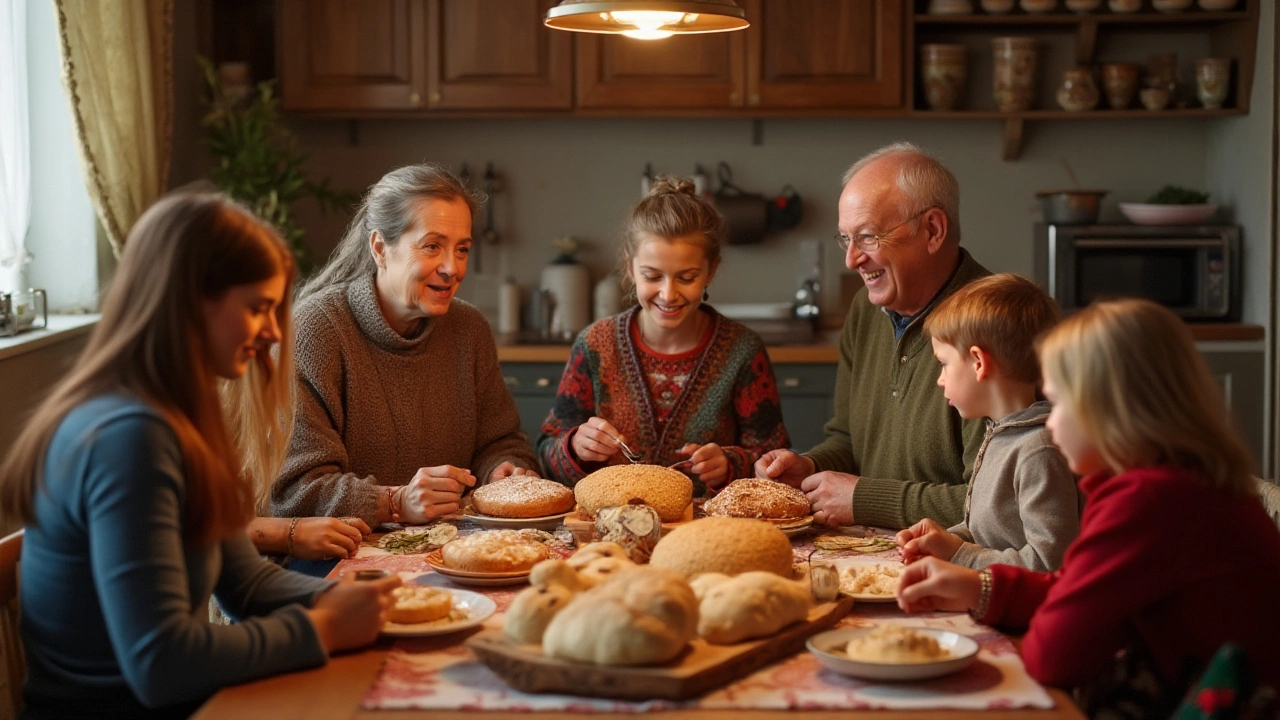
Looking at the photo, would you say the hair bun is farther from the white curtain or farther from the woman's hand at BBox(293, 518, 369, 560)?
Result: the white curtain

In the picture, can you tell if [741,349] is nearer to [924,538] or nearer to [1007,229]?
[924,538]

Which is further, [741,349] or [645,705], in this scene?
[741,349]

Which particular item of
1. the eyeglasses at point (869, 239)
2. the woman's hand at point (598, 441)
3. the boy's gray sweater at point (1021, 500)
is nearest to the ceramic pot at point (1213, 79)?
the eyeglasses at point (869, 239)

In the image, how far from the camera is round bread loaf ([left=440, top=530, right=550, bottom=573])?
5.66 feet

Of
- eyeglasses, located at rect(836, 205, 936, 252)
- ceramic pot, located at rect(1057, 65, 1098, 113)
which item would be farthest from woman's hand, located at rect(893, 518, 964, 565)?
ceramic pot, located at rect(1057, 65, 1098, 113)

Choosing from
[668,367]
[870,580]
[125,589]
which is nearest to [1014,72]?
[668,367]

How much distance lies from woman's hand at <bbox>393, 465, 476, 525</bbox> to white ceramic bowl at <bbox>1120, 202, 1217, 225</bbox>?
3099 mm

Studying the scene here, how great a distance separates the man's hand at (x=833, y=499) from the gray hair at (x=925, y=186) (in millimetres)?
601

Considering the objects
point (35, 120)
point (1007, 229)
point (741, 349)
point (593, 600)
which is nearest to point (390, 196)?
point (741, 349)

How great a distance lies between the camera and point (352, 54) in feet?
14.4

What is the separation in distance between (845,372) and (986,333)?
0.90 meters

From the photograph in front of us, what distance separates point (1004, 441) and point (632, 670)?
0.74 metres

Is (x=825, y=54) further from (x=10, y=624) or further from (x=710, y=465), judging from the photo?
(x=10, y=624)

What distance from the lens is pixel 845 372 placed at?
275 centimetres
